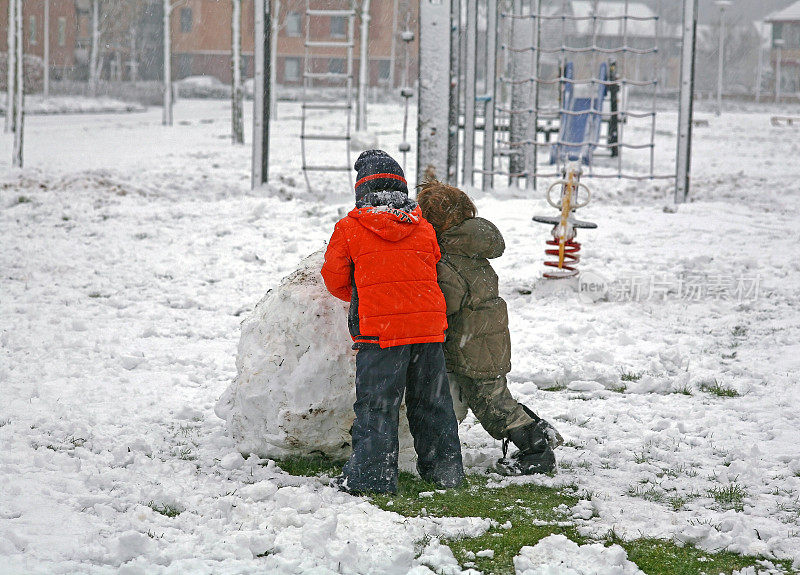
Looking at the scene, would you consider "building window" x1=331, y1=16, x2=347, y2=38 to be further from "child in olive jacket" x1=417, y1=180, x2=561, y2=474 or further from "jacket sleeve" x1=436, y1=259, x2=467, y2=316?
"jacket sleeve" x1=436, y1=259, x2=467, y2=316

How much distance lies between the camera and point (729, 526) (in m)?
3.74

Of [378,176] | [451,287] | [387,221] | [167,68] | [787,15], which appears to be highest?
[787,15]

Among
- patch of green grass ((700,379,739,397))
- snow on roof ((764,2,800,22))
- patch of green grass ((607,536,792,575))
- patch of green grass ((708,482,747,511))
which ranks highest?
snow on roof ((764,2,800,22))

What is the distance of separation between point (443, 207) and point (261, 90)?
30.2 feet

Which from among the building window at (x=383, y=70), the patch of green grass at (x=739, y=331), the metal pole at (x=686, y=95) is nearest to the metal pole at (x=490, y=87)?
the metal pole at (x=686, y=95)

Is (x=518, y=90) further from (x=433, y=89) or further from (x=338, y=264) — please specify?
(x=338, y=264)

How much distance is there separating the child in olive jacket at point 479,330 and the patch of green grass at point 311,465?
71 cm

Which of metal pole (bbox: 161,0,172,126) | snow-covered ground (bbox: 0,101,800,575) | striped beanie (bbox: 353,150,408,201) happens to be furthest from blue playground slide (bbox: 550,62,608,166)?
metal pole (bbox: 161,0,172,126)

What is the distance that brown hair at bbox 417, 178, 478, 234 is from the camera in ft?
14.8

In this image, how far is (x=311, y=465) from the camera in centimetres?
450

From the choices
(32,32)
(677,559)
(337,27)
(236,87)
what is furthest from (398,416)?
(32,32)

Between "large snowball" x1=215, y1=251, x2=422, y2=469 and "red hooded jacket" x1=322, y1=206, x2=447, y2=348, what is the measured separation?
31cm

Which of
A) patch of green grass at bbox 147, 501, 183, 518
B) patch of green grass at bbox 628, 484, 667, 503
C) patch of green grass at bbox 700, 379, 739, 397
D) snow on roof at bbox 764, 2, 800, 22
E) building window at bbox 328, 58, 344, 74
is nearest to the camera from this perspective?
patch of green grass at bbox 147, 501, 183, 518

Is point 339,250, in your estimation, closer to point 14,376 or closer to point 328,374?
point 328,374
